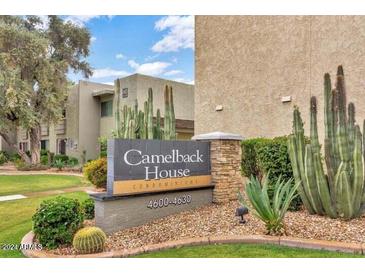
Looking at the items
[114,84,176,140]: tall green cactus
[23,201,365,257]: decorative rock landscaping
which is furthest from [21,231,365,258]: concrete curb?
[114,84,176,140]: tall green cactus

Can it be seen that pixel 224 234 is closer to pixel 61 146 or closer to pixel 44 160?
pixel 44 160

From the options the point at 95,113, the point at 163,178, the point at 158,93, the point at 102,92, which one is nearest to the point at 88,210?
the point at 163,178

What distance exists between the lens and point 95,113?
2334cm

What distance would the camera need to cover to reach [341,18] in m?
8.89

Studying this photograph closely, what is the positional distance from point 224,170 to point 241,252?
10.2 feet

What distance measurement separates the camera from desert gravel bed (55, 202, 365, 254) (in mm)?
4891

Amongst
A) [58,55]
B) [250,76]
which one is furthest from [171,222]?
[58,55]

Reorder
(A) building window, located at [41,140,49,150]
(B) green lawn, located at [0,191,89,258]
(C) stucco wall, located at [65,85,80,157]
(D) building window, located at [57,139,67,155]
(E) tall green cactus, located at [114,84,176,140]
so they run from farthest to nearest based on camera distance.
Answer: (A) building window, located at [41,140,49,150] < (D) building window, located at [57,139,67,155] < (C) stucco wall, located at [65,85,80,157] < (E) tall green cactus, located at [114,84,176,140] < (B) green lawn, located at [0,191,89,258]

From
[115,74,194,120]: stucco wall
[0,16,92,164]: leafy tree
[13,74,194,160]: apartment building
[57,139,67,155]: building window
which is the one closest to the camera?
[115,74,194,120]: stucco wall

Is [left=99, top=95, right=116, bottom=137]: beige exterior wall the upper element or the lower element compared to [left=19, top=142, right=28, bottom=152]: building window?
upper

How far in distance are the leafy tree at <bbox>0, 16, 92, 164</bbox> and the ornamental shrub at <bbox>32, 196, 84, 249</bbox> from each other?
16387 millimetres

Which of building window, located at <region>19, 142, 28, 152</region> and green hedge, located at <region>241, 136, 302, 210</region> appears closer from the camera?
green hedge, located at <region>241, 136, 302, 210</region>

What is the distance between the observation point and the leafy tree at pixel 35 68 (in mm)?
19500

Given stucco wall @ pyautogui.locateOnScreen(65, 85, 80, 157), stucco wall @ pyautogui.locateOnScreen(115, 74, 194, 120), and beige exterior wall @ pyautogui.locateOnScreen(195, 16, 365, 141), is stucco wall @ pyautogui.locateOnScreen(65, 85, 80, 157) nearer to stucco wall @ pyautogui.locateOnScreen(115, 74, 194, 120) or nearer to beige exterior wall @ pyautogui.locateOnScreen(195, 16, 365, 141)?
stucco wall @ pyautogui.locateOnScreen(115, 74, 194, 120)
